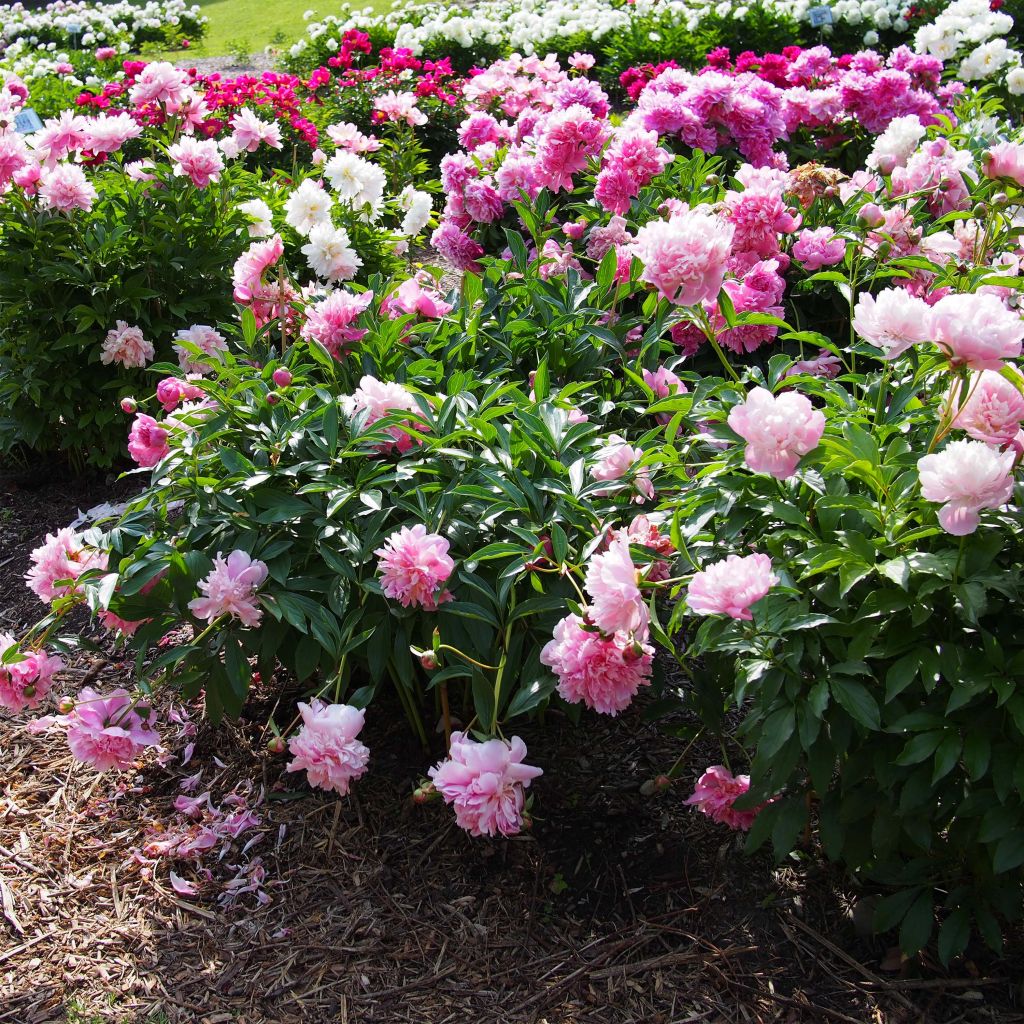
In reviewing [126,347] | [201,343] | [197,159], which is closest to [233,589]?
[201,343]

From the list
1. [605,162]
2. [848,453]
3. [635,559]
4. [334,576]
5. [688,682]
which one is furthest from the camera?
[605,162]

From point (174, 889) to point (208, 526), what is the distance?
73cm

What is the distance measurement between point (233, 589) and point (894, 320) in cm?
117

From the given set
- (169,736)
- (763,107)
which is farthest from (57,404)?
(763,107)

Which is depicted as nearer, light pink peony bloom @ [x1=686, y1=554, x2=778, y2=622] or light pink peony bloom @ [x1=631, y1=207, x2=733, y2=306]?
light pink peony bloom @ [x1=686, y1=554, x2=778, y2=622]

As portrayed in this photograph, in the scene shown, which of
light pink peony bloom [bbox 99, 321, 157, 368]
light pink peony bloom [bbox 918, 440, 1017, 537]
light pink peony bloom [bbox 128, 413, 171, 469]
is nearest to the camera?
light pink peony bloom [bbox 918, 440, 1017, 537]

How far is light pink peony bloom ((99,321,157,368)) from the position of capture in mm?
3223

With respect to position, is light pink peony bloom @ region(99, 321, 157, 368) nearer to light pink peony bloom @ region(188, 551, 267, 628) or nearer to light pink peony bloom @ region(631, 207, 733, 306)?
light pink peony bloom @ region(188, 551, 267, 628)

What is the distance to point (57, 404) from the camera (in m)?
3.48

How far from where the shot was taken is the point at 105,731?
6.36ft

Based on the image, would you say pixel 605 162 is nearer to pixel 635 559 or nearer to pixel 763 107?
pixel 763 107

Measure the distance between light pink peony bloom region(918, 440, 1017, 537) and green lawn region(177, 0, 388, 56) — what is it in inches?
538

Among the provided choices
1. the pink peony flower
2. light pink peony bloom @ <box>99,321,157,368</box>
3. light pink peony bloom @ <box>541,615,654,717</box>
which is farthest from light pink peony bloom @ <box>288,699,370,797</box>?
light pink peony bloom @ <box>99,321,157,368</box>

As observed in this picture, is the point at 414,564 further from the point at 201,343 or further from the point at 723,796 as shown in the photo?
the point at 201,343
